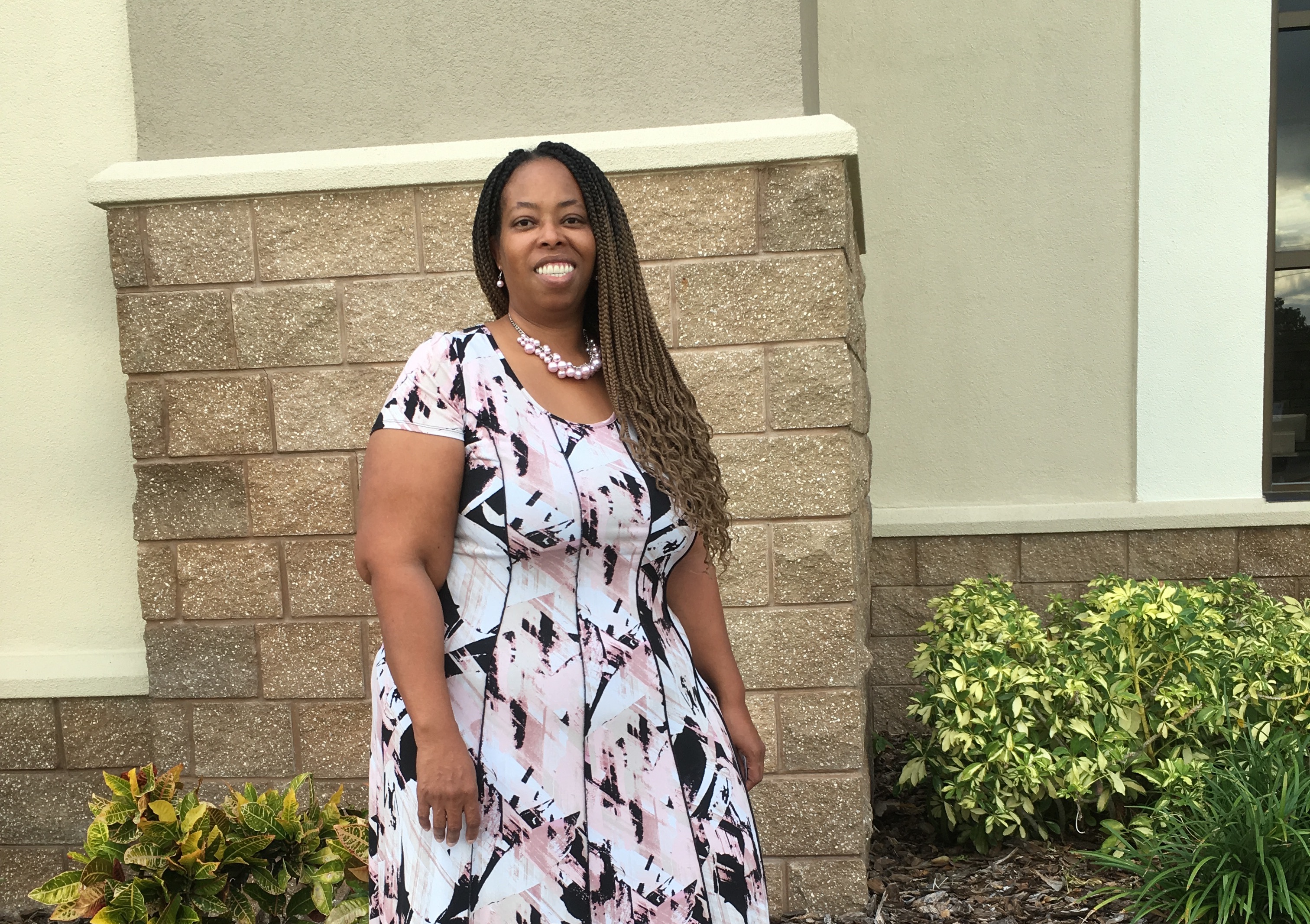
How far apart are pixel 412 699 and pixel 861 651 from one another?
7.05 ft

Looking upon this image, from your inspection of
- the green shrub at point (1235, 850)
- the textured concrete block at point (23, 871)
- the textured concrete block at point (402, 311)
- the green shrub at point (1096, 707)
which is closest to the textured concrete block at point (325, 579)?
the textured concrete block at point (402, 311)

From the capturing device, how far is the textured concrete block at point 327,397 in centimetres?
330

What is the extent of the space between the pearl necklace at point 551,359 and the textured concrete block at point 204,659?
2.01 meters

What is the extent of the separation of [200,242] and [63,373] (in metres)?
0.74

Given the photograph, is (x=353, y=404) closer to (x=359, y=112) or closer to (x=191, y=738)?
(x=359, y=112)

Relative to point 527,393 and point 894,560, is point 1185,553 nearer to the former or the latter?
point 894,560

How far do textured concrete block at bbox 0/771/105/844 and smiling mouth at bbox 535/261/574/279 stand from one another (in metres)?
2.85

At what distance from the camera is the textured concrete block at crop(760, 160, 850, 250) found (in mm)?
3166

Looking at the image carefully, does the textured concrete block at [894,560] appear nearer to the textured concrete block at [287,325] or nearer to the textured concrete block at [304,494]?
the textured concrete block at [304,494]

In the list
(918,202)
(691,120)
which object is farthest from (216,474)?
(918,202)

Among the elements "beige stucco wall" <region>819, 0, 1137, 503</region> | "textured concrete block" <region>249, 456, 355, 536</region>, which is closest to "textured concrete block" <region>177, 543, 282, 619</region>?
"textured concrete block" <region>249, 456, 355, 536</region>

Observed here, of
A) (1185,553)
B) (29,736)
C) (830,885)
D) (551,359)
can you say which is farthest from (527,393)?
(1185,553)

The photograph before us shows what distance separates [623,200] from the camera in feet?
10.5

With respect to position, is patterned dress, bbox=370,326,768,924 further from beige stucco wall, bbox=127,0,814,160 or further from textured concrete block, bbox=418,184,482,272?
beige stucco wall, bbox=127,0,814,160
